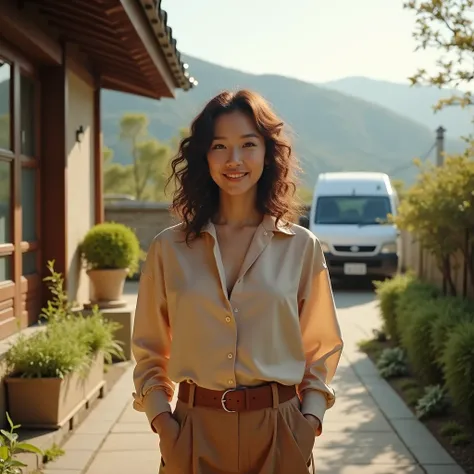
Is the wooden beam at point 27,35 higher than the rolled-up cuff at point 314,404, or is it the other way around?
the wooden beam at point 27,35

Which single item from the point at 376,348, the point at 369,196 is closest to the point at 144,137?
the point at 369,196

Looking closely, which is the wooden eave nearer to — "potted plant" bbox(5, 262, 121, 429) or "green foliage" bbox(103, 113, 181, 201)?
"potted plant" bbox(5, 262, 121, 429)

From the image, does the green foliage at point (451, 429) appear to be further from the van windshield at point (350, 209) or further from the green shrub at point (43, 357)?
the van windshield at point (350, 209)

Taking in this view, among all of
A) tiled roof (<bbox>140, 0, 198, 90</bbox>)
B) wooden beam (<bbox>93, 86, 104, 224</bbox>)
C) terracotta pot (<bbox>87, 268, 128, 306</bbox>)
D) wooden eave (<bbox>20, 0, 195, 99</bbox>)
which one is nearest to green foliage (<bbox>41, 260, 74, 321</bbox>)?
terracotta pot (<bbox>87, 268, 128, 306</bbox>)

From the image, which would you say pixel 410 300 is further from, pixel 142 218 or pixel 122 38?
pixel 142 218

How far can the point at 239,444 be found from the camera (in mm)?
2379

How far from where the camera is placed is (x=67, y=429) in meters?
5.54

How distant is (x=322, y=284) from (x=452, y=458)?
2.87 meters

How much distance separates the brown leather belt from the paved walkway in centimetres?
257

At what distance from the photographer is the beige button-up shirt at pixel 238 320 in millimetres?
2398

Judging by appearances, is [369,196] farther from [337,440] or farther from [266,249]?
[266,249]

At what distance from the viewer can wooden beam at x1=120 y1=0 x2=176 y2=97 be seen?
6316 millimetres

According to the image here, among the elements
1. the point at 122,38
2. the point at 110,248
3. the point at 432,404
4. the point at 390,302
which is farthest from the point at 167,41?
the point at 432,404

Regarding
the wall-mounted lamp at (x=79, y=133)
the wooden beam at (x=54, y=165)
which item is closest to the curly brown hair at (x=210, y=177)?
the wooden beam at (x=54, y=165)
